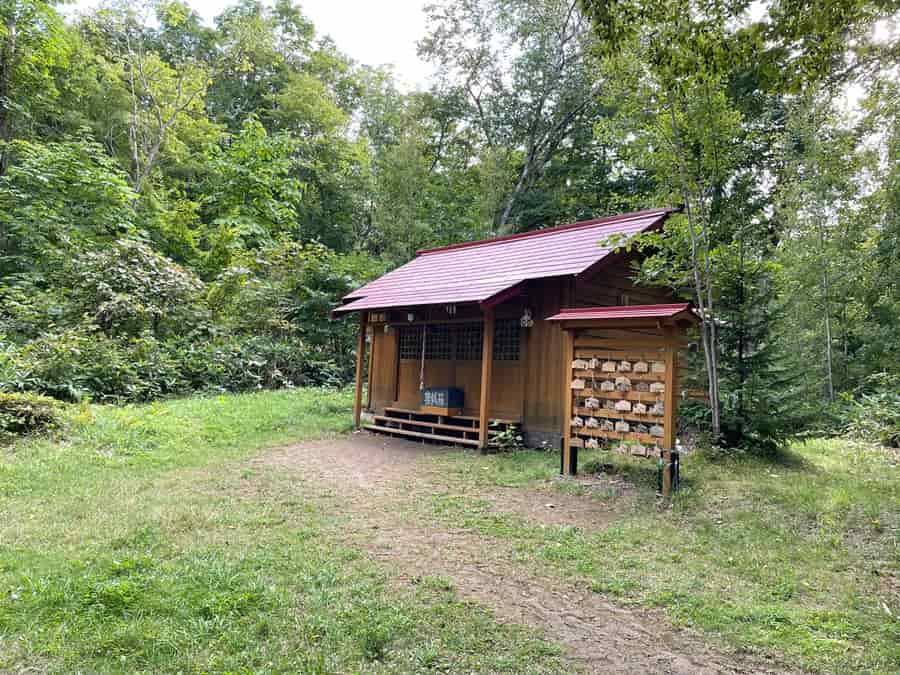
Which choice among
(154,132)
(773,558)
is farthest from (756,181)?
(154,132)

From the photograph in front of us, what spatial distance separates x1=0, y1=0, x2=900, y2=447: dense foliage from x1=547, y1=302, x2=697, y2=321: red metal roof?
1638 millimetres

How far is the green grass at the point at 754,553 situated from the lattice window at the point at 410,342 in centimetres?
463

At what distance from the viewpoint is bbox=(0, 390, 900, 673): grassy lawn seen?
2.75 metres

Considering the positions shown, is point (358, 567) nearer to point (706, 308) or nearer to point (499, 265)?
point (706, 308)

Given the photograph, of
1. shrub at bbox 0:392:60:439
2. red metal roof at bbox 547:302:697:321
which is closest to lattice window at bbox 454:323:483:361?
red metal roof at bbox 547:302:697:321

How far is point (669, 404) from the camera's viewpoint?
5.72 meters

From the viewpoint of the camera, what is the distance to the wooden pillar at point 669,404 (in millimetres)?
5672

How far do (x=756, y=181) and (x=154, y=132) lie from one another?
1873 centimetres

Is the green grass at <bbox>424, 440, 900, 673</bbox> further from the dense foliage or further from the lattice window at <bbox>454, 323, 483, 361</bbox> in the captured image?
the lattice window at <bbox>454, 323, 483, 361</bbox>

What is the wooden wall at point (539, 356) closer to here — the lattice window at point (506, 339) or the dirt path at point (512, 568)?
the lattice window at point (506, 339)

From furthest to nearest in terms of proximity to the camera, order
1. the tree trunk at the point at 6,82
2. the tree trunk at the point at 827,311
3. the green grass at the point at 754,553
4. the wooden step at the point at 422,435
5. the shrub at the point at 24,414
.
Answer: the tree trunk at the point at 6,82
the tree trunk at the point at 827,311
the wooden step at the point at 422,435
the shrub at the point at 24,414
the green grass at the point at 754,553

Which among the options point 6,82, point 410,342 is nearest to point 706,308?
point 410,342

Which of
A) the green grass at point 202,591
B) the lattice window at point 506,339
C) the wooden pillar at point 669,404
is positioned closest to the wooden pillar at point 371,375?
the lattice window at point 506,339

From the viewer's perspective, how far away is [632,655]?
9.23 feet
